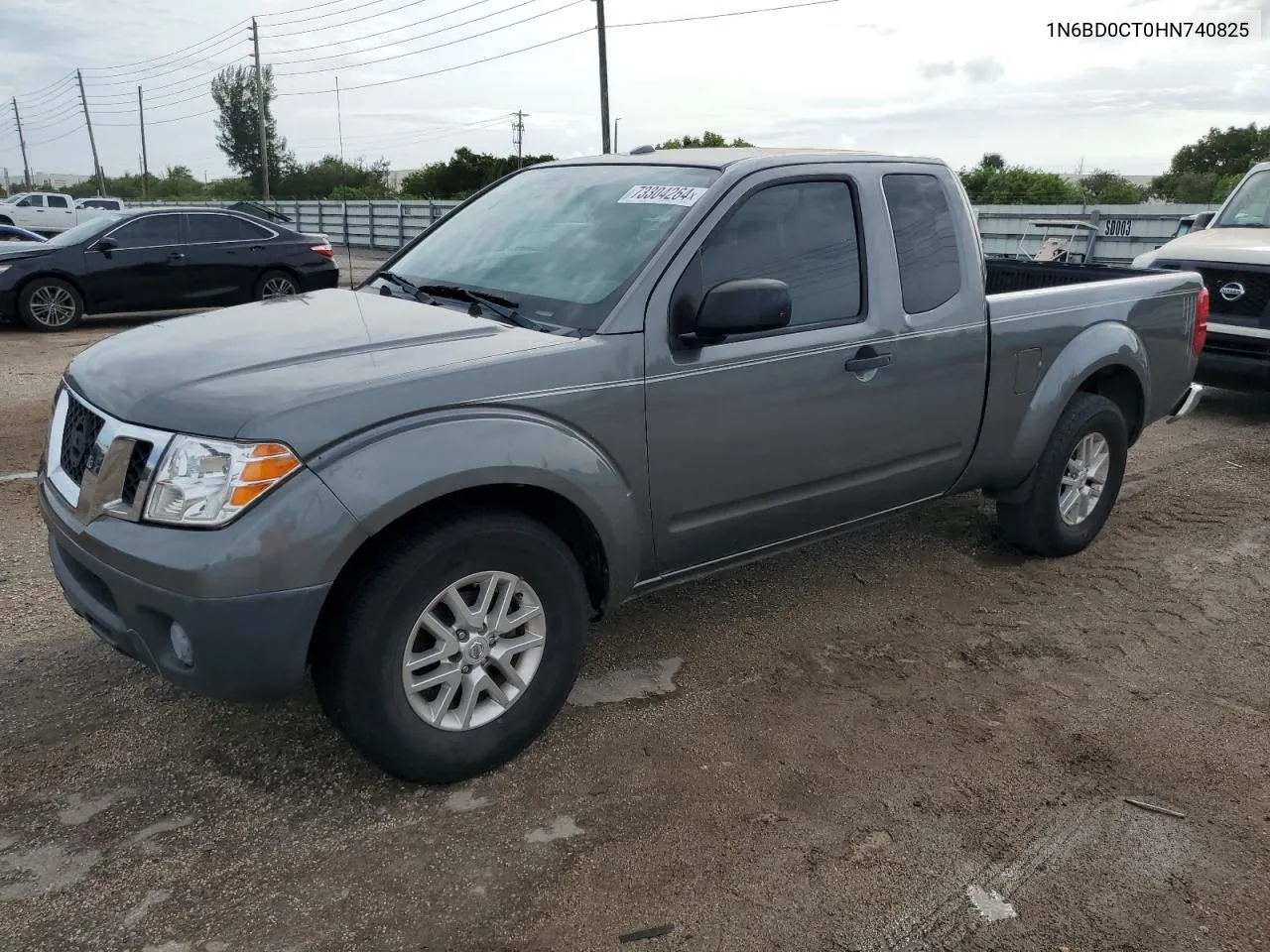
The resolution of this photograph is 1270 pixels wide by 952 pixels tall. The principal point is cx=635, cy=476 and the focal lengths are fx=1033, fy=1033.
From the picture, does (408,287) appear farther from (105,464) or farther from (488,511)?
(105,464)

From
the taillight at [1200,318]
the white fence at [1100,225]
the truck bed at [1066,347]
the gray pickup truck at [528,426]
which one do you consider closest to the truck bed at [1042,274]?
the truck bed at [1066,347]

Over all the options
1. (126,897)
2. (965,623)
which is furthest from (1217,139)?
(126,897)

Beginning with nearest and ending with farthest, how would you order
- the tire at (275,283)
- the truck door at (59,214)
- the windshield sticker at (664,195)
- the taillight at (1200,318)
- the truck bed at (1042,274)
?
the windshield sticker at (664,195) → the taillight at (1200,318) → the truck bed at (1042,274) → the tire at (275,283) → the truck door at (59,214)

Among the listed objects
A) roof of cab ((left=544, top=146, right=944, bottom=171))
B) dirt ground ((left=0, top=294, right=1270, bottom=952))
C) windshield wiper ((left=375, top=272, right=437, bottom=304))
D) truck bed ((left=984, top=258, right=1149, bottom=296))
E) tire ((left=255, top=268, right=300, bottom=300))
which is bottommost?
dirt ground ((left=0, top=294, right=1270, bottom=952))

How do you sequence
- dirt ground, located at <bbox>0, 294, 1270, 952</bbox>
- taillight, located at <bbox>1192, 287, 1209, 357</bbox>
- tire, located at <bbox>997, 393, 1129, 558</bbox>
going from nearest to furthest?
dirt ground, located at <bbox>0, 294, 1270, 952</bbox>
tire, located at <bbox>997, 393, 1129, 558</bbox>
taillight, located at <bbox>1192, 287, 1209, 357</bbox>

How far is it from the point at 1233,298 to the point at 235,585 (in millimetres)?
8112

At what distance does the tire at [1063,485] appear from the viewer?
15.3ft

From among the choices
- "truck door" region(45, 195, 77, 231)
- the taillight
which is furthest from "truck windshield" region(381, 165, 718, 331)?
"truck door" region(45, 195, 77, 231)

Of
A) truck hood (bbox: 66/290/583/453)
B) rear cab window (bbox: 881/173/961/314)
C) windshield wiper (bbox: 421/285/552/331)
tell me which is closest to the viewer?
truck hood (bbox: 66/290/583/453)

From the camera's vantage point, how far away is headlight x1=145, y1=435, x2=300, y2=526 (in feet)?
8.31

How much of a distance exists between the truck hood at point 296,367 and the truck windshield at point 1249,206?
8.27m

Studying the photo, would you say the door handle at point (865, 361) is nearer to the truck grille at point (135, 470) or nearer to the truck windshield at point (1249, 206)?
the truck grille at point (135, 470)

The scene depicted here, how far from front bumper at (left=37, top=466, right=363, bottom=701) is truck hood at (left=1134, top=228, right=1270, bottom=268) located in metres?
7.94

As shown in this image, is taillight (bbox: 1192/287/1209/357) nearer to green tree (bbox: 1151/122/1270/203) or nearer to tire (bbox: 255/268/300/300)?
tire (bbox: 255/268/300/300)
